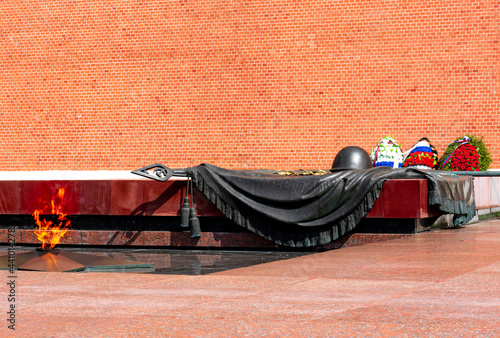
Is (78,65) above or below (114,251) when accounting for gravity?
above

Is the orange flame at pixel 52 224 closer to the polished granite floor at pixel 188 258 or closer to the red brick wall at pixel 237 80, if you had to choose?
the polished granite floor at pixel 188 258

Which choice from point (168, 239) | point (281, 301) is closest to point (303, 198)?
point (168, 239)

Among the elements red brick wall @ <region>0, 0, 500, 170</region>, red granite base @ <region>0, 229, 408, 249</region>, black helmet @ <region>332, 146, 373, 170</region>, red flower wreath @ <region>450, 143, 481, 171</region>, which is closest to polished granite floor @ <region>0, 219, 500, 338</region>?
red granite base @ <region>0, 229, 408, 249</region>

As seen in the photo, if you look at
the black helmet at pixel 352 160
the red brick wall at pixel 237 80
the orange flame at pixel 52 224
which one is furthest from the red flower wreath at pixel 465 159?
the orange flame at pixel 52 224

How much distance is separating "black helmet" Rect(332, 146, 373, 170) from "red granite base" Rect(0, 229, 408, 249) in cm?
116

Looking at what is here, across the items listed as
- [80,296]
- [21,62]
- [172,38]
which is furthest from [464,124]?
[80,296]

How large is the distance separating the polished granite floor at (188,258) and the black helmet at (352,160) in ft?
4.67

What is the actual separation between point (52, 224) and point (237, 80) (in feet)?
19.5

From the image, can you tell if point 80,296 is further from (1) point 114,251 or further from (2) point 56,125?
(2) point 56,125

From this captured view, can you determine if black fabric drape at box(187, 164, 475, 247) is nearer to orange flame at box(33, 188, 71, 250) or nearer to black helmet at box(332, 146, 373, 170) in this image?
black helmet at box(332, 146, 373, 170)

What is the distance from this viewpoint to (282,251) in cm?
841

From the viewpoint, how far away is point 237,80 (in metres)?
14.5

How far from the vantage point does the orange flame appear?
358 inches

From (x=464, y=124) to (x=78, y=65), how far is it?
7515mm
